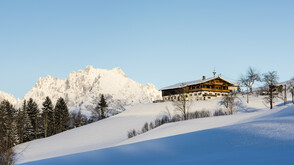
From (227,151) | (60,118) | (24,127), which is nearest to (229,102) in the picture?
(60,118)

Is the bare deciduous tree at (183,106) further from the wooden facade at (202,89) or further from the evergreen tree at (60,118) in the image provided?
the evergreen tree at (60,118)

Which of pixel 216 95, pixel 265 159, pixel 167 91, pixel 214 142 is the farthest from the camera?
pixel 167 91

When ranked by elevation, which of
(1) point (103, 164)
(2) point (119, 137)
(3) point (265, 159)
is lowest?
(2) point (119, 137)

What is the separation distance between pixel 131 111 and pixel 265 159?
195ft

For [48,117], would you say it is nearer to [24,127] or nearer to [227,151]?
[24,127]

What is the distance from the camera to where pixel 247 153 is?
964cm

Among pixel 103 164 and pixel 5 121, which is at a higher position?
pixel 103 164

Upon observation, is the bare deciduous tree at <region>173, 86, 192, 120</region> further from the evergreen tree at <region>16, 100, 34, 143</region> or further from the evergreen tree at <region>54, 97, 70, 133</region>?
the evergreen tree at <region>16, 100, 34, 143</region>

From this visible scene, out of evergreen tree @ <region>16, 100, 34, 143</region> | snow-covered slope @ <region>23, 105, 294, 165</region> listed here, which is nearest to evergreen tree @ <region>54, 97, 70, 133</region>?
evergreen tree @ <region>16, 100, 34, 143</region>

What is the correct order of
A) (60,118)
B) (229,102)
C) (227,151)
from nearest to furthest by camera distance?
(227,151), (229,102), (60,118)

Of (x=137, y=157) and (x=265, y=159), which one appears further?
(x=137, y=157)

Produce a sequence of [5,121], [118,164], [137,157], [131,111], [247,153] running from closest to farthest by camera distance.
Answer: [247,153] < [118,164] < [137,157] < [5,121] < [131,111]

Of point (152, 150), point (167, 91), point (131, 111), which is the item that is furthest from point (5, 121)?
point (152, 150)

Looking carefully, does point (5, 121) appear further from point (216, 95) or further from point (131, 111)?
point (216, 95)
